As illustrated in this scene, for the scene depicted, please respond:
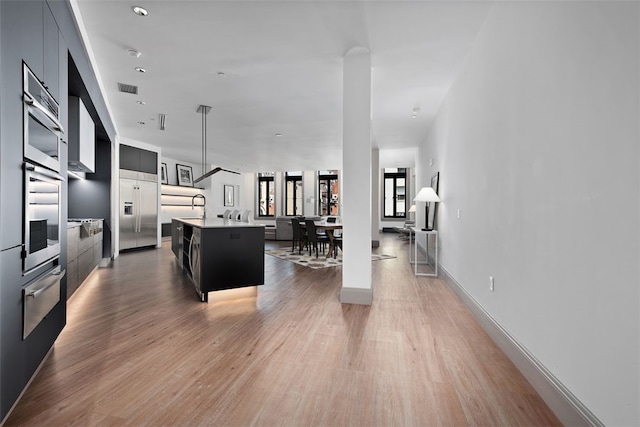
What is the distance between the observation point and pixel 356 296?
3.52 meters

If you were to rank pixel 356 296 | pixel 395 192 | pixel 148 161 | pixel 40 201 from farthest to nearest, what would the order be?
pixel 395 192, pixel 148 161, pixel 356 296, pixel 40 201

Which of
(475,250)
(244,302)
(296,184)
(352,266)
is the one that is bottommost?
(244,302)

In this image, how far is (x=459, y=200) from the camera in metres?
3.77

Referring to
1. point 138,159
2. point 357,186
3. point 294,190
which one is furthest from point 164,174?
point 357,186

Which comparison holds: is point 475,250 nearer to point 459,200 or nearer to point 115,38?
point 459,200

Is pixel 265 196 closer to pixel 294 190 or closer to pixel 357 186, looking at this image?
pixel 294 190

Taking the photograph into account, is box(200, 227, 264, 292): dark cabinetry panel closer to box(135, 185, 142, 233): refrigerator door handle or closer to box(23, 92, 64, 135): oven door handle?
box(23, 92, 64, 135): oven door handle

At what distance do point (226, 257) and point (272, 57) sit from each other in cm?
233

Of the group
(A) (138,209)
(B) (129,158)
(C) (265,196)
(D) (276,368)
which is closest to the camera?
(D) (276,368)

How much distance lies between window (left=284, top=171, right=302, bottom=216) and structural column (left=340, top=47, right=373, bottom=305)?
11.9m

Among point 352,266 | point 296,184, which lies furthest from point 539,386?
point 296,184

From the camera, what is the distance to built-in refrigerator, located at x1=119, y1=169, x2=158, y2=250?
712 centimetres

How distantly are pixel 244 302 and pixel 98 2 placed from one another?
310cm

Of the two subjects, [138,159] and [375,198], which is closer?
[138,159]
